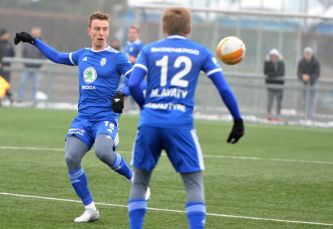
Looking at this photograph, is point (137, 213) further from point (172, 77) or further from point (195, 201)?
point (172, 77)

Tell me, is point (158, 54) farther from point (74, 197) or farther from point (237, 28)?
point (237, 28)

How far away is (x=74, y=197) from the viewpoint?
1125 cm

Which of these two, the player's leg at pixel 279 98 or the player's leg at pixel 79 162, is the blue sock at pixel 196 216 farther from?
the player's leg at pixel 279 98

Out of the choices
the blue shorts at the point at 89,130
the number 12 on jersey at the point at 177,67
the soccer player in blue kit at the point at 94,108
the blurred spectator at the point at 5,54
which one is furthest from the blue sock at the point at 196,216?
the blurred spectator at the point at 5,54

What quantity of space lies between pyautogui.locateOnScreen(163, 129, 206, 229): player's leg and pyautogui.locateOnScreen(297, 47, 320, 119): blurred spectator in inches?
726

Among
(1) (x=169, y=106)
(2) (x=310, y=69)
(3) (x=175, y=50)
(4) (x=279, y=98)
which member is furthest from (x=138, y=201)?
(2) (x=310, y=69)

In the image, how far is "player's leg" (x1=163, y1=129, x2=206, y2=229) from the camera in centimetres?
780

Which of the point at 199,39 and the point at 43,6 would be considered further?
the point at 43,6

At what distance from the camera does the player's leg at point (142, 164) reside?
25.8 feet

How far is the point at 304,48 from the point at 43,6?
17.6 meters

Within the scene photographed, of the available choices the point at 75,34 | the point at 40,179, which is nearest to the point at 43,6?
the point at 75,34

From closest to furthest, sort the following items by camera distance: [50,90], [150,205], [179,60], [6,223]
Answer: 1. [179,60]
2. [6,223]
3. [150,205]
4. [50,90]

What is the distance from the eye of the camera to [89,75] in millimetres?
10172

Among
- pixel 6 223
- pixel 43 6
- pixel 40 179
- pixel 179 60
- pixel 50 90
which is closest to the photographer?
pixel 179 60
